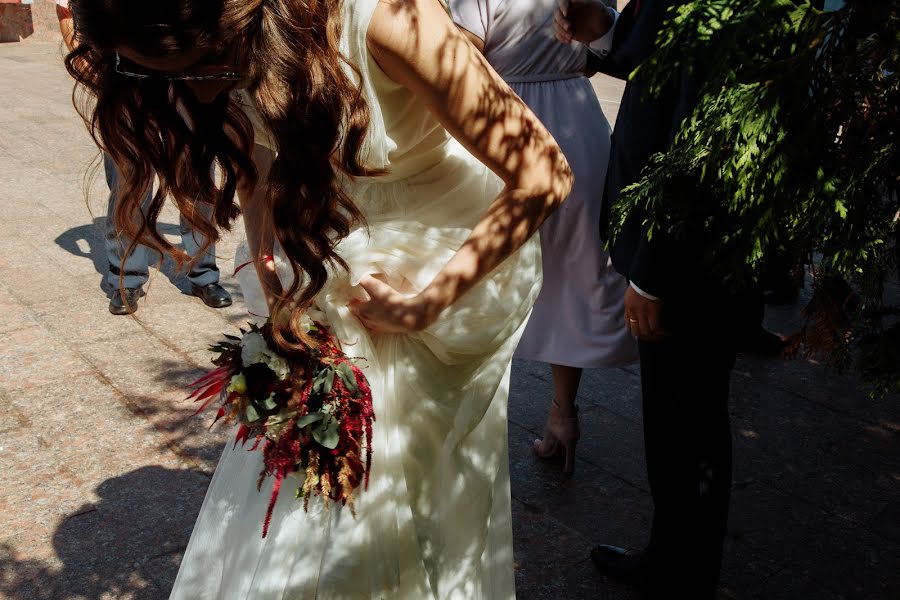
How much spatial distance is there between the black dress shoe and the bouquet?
3340 mm

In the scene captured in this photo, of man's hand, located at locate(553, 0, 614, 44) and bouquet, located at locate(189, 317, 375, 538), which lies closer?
bouquet, located at locate(189, 317, 375, 538)

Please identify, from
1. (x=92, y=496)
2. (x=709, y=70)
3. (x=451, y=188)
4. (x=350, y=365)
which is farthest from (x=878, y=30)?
(x=92, y=496)

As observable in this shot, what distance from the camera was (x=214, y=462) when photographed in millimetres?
3559

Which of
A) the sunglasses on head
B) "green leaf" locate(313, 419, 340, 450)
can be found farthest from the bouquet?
the sunglasses on head

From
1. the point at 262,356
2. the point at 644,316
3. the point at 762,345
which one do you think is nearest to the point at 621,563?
the point at 644,316

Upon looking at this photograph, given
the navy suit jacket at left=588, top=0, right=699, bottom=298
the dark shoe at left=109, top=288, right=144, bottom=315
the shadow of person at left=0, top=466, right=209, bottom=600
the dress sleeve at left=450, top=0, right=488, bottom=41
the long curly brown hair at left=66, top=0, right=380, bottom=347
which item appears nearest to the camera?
the long curly brown hair at left=66, top=0, right=380, bottom=347

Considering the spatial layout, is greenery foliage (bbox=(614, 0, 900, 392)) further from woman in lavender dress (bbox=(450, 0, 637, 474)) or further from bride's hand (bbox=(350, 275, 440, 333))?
woman in lavender dress (bbox=(450, 0, 637, 474))

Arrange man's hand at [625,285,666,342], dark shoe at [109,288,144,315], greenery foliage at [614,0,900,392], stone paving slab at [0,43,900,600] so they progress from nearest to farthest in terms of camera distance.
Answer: greenery foliage at [614,0,900,392], man's hand at [625,285,666,342], stone paving slab at [0,43,900,600], dark shoe at [109,288,144,315]

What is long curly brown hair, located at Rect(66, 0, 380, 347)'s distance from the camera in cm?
154

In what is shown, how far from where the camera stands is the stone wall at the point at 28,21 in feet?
44.4

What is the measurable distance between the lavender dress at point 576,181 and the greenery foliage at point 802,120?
1.84 metres

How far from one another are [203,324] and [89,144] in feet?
14.0

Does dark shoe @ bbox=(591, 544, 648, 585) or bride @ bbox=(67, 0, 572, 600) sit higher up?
bride @ bbox=(67, 0, 572, 600)

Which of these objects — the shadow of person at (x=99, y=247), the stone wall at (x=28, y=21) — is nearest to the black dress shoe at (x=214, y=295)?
the shadow of person at (x=99, y=247)
